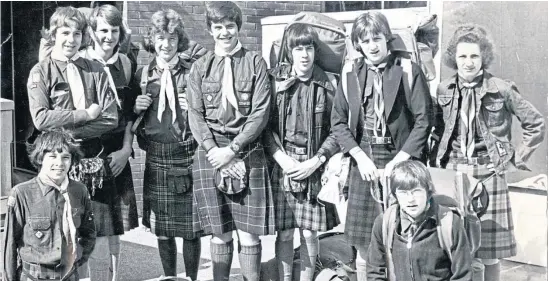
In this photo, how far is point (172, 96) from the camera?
14.4 feet

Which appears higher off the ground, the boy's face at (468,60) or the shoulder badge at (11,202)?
the boy's face at (468,60)

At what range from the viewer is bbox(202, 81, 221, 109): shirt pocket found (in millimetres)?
4302

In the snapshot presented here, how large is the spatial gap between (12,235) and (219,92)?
1.32m

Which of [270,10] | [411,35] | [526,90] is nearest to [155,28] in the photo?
[270,10]

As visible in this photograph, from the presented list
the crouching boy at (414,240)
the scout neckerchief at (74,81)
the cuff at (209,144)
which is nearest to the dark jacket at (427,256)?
the crouching boy at (414,240)

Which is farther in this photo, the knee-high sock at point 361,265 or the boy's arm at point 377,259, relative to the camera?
the knee-high sock at point 361,265

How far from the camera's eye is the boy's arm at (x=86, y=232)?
4.21m

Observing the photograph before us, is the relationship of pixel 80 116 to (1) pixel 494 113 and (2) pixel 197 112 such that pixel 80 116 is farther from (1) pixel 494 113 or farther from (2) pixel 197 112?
(1) pixel 494 113

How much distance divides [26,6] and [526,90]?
9.30 ft

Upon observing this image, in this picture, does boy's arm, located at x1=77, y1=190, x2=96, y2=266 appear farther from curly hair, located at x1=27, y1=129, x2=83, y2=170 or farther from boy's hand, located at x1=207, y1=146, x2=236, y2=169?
boy's hand, located at x1=207, y1=146, x2=236, y2=169

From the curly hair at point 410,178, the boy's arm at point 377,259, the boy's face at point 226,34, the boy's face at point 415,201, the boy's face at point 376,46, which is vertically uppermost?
the boy's face at point 226,34

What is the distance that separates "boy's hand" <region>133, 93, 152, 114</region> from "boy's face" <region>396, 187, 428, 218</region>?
159 cm

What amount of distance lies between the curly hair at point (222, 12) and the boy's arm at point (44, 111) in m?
0.88

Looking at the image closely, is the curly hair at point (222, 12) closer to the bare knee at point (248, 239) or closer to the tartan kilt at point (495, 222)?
the bare knee at point (248, 239)
